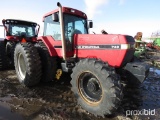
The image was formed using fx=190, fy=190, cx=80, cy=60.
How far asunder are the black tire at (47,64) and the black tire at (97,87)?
1.30 m

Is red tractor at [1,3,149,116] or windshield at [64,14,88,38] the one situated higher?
windshield at [64,14,88,38]

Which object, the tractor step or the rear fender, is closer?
the tractor step

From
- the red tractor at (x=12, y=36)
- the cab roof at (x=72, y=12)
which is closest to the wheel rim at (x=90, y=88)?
the cab roof at (x=72, y=12)

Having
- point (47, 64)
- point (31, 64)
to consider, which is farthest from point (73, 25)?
point (31, 64)

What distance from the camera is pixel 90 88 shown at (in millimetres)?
4266

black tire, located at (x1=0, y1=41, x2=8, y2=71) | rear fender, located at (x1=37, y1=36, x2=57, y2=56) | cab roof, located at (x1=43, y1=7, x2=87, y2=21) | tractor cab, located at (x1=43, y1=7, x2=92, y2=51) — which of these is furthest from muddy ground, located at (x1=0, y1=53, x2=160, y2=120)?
black tire, located at (x1=0, y1=41, x2=8, y2=71)

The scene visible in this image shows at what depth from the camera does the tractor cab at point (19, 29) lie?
8880 millimetres

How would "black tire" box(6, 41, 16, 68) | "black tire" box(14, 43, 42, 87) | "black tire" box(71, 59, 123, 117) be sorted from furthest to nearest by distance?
"black tire" box(6, 41, 16, 68) → "black tire" box(14, 43, 42, 87) → "black tire" box(71, 59, 123, 117)

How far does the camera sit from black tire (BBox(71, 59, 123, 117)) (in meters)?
3.68

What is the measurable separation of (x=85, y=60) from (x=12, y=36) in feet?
18.7

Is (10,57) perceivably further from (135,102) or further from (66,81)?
(135,102)

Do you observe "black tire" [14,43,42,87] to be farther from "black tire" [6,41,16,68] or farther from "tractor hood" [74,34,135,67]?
"black tire" [6,41,16,68]

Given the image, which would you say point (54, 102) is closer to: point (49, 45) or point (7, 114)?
point (7, 114)

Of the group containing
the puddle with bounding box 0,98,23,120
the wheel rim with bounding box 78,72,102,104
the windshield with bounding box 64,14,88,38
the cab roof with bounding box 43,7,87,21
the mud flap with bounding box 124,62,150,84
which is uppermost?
the cab roof with bounding box 43,7,87,21
